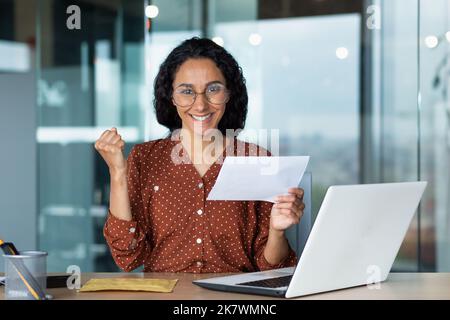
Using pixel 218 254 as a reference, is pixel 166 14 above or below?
above

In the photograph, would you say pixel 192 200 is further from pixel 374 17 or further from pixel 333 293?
A: pixel 374 17

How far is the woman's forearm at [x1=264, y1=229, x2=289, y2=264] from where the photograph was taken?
2.26 metres

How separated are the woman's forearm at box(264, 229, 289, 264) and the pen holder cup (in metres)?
0.78

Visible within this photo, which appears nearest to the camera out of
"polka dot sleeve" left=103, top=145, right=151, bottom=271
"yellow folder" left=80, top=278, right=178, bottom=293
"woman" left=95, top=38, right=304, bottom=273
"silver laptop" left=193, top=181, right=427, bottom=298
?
"silver laptop" left=193, top=181, right=427, bottom=298

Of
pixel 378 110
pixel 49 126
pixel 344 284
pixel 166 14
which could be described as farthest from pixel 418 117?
pixel 344 284

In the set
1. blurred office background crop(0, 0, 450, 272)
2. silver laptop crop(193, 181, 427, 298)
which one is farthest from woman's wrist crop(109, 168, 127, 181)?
blurred office background crop(0, 0, 450, 272)

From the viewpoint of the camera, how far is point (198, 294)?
1773 mm

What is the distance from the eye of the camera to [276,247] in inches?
89.9

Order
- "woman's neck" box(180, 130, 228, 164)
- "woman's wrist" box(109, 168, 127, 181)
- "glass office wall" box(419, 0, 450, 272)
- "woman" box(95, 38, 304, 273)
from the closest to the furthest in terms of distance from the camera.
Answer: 1. "woman's wrist" box(109, 168, 127, 181)
2. "woman" box(95, 38, 304, 273)
3. "woman's neck" box(180, 130, 228, 164)
4. "glass office wall" box(419, 0, 450, 272)

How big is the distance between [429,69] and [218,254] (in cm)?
248

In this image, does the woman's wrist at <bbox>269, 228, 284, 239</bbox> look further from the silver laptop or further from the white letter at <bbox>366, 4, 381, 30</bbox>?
the white letter at <bbox>366, 4, 381, 30</bbox>

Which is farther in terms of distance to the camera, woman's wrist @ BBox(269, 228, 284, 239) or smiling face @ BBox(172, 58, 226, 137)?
smiling face @ BBox(172, 58, 226, 137)
